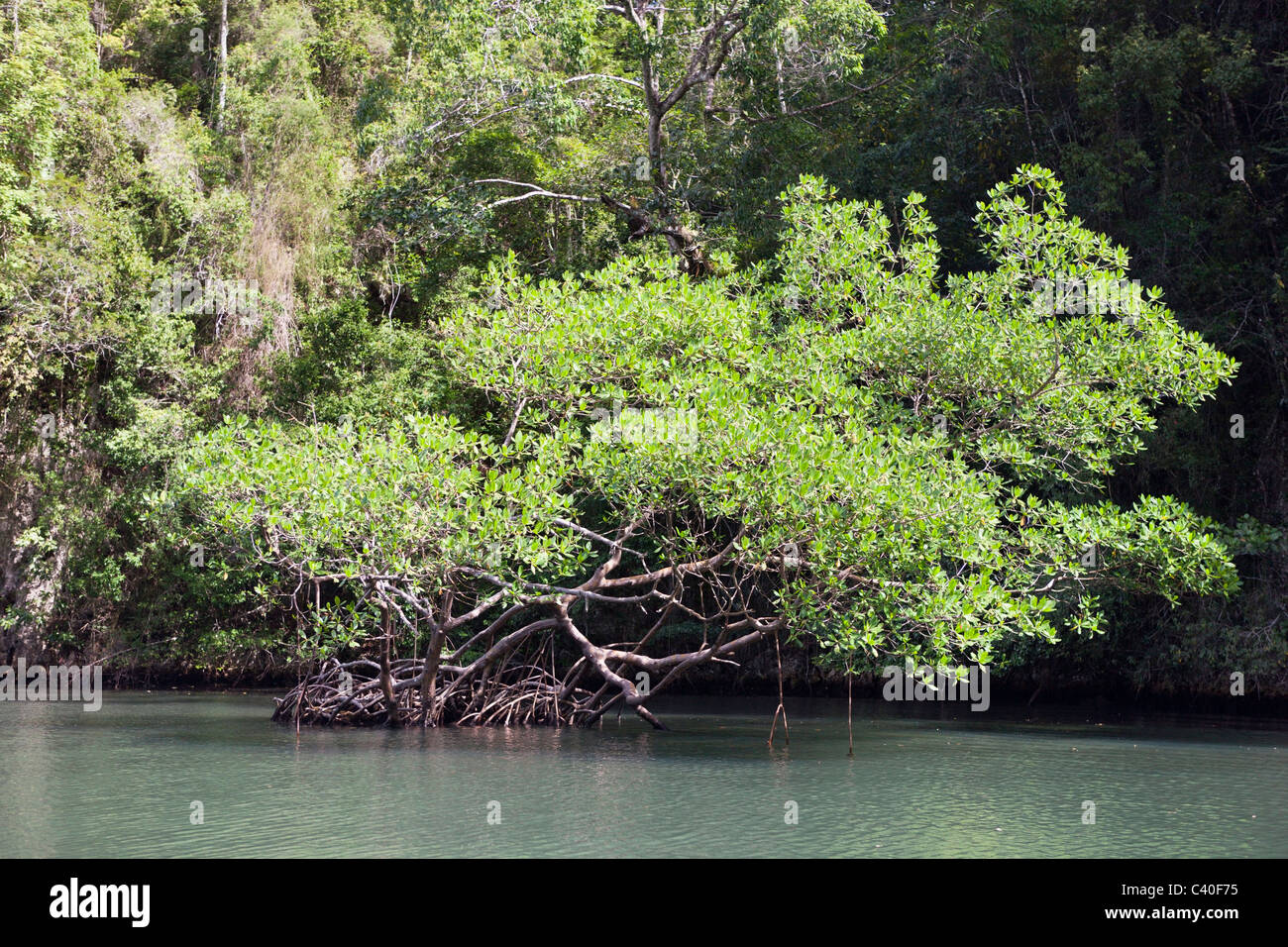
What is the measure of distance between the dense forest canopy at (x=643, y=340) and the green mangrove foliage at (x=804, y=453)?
7cm

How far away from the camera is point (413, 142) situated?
75.7 ft

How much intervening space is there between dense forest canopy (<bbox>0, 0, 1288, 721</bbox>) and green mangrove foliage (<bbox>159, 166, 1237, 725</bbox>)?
7cm

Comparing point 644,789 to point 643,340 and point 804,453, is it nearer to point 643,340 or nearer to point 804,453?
point 804,453

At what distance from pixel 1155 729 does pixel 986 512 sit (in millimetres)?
6192

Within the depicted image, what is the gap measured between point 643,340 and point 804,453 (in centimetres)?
327

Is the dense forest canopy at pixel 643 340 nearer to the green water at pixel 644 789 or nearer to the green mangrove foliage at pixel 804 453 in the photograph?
the green mangrove foliage at pixel 804 453

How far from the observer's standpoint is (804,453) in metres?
12.7

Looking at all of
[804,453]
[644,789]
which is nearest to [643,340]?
[804,453]

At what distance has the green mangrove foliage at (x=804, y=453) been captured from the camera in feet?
42.9

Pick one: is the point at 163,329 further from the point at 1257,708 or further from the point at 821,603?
the point at 1257,708

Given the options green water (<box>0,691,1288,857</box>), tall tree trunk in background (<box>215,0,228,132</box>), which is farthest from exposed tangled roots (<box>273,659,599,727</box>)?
tall tree trunk in background (<box>215,0,228,132</box>)

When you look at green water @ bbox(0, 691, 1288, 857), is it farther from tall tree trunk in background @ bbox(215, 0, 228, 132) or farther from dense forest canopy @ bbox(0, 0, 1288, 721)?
tall tree trunk in background @ bbox(215, 0, 228, 132)

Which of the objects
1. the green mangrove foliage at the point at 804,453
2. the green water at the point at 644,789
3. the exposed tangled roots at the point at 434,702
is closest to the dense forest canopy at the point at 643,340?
the green mangrove foliage at the point at 804,453
